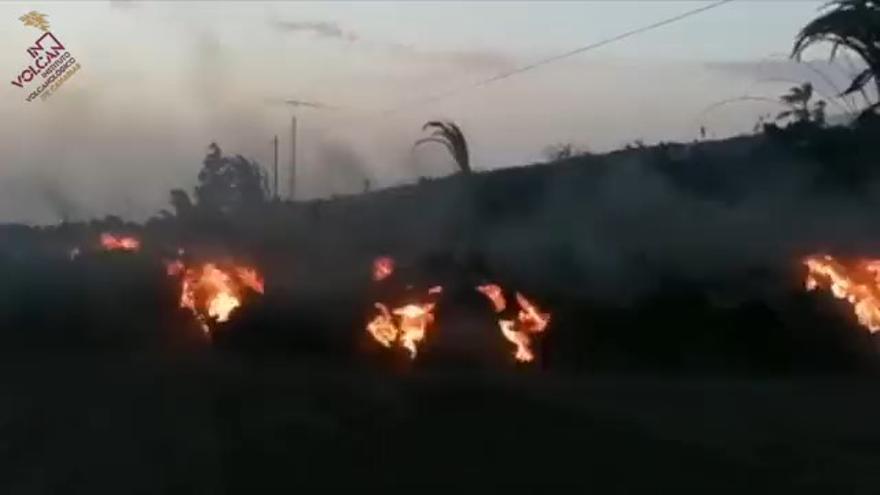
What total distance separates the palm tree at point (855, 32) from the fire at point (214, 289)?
9833 mm

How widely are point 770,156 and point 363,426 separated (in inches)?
310

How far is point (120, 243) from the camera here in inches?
1283

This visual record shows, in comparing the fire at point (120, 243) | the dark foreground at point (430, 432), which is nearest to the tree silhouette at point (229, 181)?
the fire at point (120, 243)

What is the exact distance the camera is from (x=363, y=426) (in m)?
17.4

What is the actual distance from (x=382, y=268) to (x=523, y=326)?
11.7ft

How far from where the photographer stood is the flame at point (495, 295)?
72.4 ft

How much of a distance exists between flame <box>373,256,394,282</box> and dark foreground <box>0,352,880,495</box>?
3.56 metres

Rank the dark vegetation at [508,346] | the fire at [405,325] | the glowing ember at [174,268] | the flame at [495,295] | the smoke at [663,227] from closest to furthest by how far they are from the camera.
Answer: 1. the dark vegetation at [508,346]
2. the smoke at [663,227]
3. the fire at [405,325]
4. the flame at [495,295]
5. the glowing ember at [174,268]

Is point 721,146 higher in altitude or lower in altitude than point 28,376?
higher

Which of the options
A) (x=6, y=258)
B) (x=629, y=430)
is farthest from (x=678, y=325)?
(x=6, y=258)

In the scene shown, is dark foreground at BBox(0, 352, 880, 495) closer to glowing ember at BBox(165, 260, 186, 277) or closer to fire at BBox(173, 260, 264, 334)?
fire at BBox(173, 260, 264, 334)

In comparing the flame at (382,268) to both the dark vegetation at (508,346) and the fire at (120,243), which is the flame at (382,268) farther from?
the fire at (120,243)

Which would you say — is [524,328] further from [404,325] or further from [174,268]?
[174,268]

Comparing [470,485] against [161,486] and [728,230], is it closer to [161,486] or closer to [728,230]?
[161,486]
